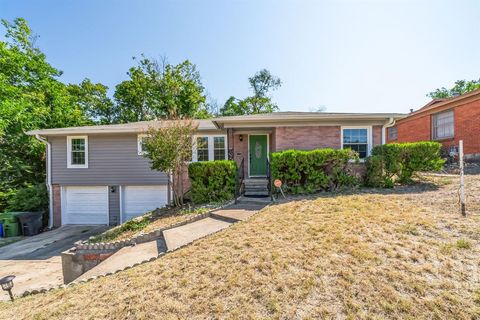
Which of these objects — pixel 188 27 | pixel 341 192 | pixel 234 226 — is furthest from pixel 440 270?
pixel 188 27

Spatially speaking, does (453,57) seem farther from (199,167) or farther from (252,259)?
(252,259)

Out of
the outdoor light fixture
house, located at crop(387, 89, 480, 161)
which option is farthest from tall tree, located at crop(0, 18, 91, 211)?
house, located at crop(387, 89, 480, 161)

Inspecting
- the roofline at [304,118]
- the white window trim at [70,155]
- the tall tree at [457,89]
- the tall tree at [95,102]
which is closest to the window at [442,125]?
the roofline at [304,118]

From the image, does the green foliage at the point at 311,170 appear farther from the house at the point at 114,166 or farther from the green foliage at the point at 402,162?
the house at the point at 114,166

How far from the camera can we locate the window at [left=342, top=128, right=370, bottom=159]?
9.73 m

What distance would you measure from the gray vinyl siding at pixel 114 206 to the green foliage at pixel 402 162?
11224mm

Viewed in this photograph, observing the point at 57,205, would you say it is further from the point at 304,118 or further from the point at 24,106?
the point at 304,118

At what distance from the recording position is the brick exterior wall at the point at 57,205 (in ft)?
37.8

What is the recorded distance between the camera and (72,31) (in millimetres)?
12047

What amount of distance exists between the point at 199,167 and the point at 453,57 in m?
11.8

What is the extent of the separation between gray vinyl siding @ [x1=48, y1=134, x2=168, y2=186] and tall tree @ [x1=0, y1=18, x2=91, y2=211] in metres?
3.75

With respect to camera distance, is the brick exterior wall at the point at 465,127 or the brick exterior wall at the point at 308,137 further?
the brick exterior wall at the point at 465,127

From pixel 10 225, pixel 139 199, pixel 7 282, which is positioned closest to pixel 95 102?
pixel 10 225

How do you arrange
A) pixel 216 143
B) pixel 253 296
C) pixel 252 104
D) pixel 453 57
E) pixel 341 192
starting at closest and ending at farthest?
pixel 253 296 < pixel 341 192 < pixel 453 57 < pixel 216 143 < pixel 252 104
